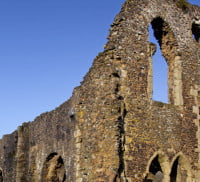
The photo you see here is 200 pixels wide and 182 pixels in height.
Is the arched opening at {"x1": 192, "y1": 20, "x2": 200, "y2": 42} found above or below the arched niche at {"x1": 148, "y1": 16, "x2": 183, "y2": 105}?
above

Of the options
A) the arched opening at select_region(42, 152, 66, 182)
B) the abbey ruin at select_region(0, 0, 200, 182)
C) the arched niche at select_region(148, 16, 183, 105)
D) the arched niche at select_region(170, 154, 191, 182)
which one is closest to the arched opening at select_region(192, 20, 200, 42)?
the abbey ruin at select_region(0, 0, 200, 182)

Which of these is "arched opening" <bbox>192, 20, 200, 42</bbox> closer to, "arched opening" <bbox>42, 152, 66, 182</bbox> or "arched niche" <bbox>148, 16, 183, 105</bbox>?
"arched niche" <bbox>148, 16, 183, 105</bbox>

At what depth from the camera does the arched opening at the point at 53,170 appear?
44.3ft

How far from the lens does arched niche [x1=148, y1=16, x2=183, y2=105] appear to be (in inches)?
474

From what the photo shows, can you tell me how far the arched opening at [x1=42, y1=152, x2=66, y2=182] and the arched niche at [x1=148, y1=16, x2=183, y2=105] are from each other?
4482 millimetres

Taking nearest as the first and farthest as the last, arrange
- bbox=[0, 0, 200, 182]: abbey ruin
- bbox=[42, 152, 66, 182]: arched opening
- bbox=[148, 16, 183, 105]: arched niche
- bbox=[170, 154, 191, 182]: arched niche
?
bbox=[0, 0, 200, 182]: abbey ruin < bbox=[170, 154, 191, 182]: arched niche < bbox=[148, 16, 183, 105]: arched niche < bbox=[42, 152, 66, 182]: arched opening

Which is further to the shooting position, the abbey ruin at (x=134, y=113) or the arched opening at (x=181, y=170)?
the arched opening at (x=181, y=170)

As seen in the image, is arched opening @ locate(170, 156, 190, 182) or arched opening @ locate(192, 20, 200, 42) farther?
arched opening @ locate(192, 20, 200, 42)

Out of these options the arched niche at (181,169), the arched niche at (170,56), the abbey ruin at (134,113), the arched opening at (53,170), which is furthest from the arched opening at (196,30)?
the arched opening at (53,170)

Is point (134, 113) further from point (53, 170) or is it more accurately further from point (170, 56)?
point (53, 170)

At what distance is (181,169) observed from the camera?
38.0 ft

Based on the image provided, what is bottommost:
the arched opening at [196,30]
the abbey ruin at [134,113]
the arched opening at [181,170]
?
the arched opening at [181,170]

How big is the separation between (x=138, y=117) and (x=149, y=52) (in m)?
2.10

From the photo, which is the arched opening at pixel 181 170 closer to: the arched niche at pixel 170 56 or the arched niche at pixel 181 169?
the arched niche at pixel 181 169
